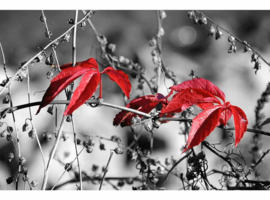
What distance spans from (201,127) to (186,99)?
7 cm

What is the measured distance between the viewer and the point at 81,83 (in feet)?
2.04

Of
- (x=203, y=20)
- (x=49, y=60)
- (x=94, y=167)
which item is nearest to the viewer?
(x=49, y=60)

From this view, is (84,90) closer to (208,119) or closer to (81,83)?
(81,83)

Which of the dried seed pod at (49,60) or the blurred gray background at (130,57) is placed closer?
the dried seed pod at (49,60)

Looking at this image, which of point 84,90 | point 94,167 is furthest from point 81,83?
point 94,167

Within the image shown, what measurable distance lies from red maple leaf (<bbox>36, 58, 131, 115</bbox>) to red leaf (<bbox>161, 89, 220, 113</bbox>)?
0.09 meters

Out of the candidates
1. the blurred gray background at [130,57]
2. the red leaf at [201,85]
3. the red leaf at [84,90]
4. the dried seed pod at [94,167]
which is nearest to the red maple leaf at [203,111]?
the red leaf at [201,85]

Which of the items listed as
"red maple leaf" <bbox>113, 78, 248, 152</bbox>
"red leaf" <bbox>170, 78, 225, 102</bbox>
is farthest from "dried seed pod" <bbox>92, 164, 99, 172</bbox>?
"red leaf" <bbox>170, 78, 225, 102</bbox>

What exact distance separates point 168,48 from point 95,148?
0.62 meters

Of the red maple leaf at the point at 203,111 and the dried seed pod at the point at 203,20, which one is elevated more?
the dried seed pod at the point at 203,20

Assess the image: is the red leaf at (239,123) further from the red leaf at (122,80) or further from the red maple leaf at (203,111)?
the red leaf at (122,80)

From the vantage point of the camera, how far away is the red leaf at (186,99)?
0.64 meters


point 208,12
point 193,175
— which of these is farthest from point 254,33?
point 193,175

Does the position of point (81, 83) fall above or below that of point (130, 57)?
below
